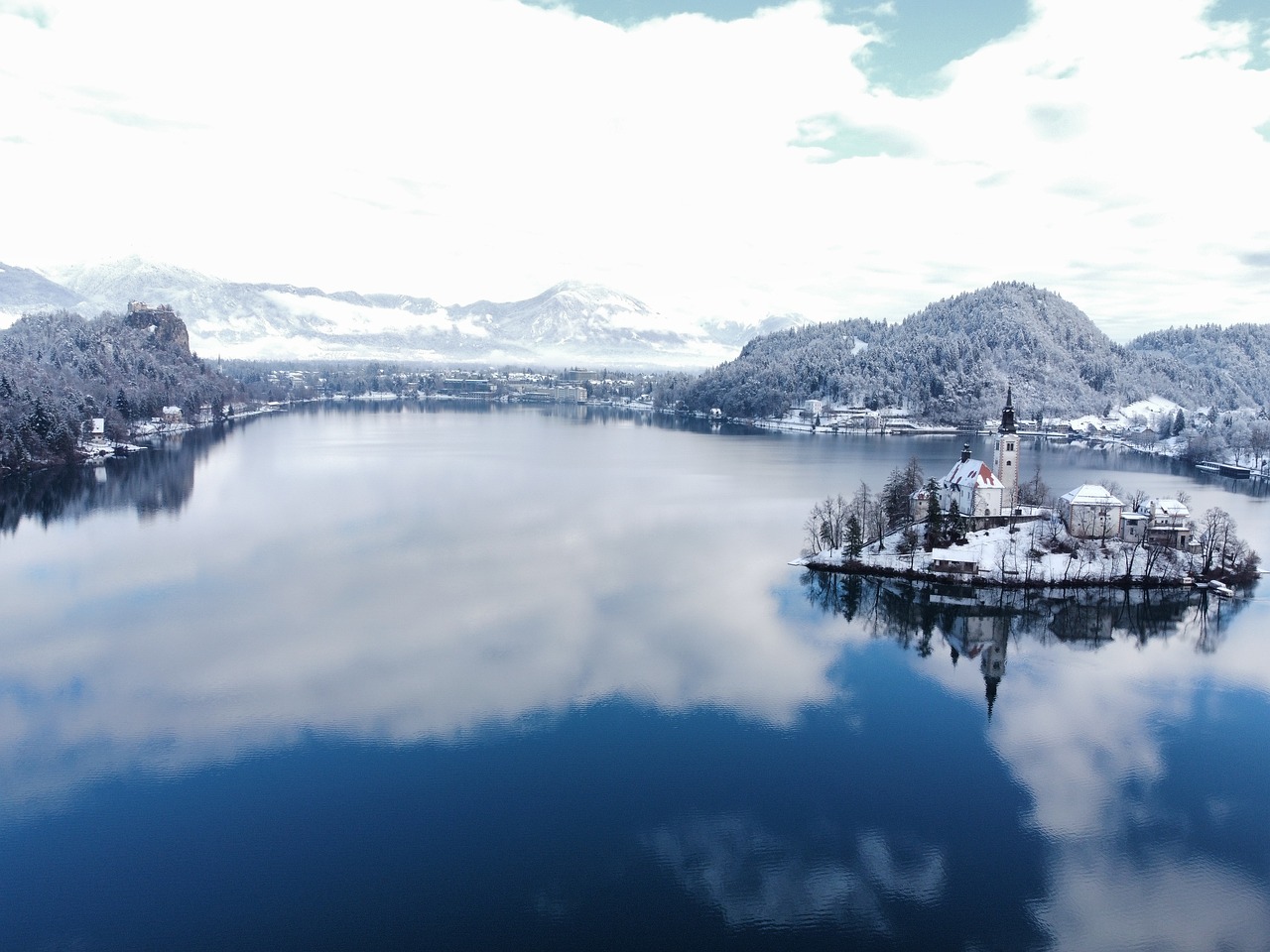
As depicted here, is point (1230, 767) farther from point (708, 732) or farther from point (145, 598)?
point (145, 598)

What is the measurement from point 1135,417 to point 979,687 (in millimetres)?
36379

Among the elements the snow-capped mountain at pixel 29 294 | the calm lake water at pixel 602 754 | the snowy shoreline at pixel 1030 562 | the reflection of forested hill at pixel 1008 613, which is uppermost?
the snow-capped mountain at pixel 29 294

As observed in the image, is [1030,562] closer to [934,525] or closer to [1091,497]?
[934,525]

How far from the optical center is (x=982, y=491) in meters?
12.5

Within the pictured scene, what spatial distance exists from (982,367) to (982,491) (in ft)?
104

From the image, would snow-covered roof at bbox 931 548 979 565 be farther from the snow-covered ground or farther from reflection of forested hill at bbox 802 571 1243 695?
reflection of forested hill at bbox 802 571 1243 695

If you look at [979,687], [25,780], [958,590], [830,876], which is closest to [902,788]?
[830,876]

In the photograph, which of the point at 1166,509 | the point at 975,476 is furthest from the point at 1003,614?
the point at 1166,509

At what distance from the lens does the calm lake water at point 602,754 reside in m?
4.69

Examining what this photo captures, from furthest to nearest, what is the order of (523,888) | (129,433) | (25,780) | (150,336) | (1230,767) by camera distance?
(150,336), (129,433), (1230,767), (25,780), (523,888)

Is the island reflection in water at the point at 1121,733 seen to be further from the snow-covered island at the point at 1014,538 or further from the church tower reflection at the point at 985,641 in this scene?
the snow-covered island at the point at 1014,538

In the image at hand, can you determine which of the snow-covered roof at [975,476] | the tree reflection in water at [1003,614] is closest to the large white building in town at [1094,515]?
the snow-covered roof at [975,476]

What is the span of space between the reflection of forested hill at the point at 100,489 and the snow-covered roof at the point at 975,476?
12.9 metres

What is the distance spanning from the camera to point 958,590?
1046cm
